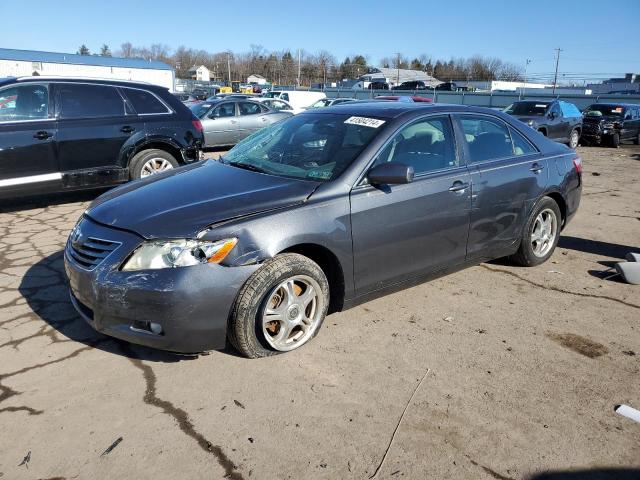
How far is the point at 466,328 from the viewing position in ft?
12.6

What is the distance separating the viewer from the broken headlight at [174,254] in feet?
9.63

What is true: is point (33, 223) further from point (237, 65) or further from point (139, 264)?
point (237, 65)

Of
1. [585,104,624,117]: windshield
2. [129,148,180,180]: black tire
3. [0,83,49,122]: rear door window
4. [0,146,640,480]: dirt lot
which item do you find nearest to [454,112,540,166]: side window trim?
[0,146,640,480]: dirt lot

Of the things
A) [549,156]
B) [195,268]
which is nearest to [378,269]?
[195,268]

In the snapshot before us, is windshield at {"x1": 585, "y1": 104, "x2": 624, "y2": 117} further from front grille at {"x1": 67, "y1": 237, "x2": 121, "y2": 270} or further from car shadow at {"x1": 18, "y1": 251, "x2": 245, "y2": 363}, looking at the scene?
front grille at {"x1": 67, "y1": 237, "x2": 121, "y2": 270}

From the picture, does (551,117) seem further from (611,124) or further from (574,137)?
(611,124)

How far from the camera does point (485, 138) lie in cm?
451

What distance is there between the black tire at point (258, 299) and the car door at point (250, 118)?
1143 cm

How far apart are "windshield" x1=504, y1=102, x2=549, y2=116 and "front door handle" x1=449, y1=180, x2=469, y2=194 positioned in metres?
13.1

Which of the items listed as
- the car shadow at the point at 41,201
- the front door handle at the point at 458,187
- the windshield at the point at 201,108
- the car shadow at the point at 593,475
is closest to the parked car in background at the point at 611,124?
the windshield at the point at 201,108

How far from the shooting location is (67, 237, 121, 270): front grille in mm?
3090

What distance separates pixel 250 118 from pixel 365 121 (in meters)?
11.1

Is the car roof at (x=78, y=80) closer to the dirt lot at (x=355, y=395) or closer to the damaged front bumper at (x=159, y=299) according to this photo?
the dirt lot at (x=355, y=395)

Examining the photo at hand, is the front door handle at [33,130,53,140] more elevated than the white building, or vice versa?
the white building
